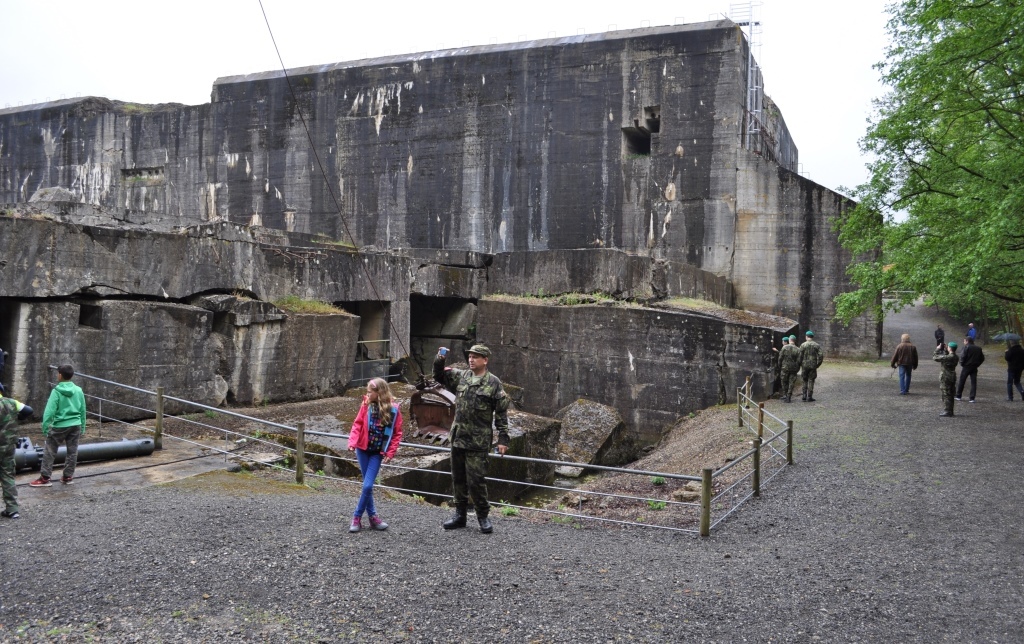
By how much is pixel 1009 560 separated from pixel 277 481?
6515 millimetres

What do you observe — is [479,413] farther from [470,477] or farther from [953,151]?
[953,151]

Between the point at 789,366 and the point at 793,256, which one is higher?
the point at 793,256

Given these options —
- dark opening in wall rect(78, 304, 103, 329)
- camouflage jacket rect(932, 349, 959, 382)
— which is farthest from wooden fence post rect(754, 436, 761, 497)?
dark opening in wall rect(78, 304, 103, 329)

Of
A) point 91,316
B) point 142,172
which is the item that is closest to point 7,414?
point 91,316

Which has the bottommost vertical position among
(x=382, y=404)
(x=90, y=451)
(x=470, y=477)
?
(x=90, y=451)

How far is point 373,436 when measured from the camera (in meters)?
5.93

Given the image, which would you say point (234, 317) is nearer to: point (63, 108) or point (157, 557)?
point (157, 557)

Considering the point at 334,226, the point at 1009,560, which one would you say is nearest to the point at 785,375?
the point at 1009,560

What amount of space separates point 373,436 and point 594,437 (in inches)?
360

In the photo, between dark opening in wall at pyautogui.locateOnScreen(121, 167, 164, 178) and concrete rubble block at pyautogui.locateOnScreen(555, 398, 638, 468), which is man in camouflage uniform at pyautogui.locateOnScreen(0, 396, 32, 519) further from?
dark opening in wall at pyautogui.locateOnScreen(121, 167, 164, 178)

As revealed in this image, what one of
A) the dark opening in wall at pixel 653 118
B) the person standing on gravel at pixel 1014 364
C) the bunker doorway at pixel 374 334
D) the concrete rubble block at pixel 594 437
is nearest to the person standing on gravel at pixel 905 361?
the person standing on gravel at pixel 1014 364

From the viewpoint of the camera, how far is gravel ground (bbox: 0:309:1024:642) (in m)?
4.29

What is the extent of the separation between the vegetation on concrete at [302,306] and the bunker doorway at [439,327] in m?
4.81

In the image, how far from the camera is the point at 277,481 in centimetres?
789
